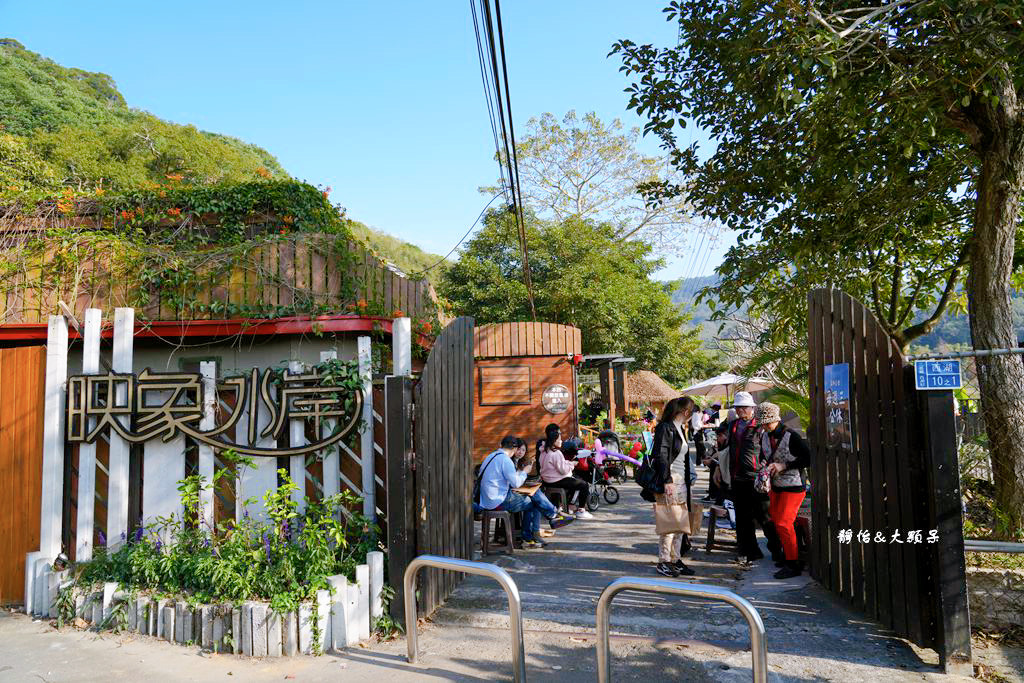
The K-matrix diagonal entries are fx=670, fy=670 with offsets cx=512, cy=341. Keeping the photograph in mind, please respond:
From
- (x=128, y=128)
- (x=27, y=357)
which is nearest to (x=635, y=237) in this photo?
(x=128, y=128)

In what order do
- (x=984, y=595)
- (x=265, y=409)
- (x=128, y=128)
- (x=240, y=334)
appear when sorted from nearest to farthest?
(x=984, y=595)
(x=265, y=409)
(x=240, y=334)
(x=128, y=128)

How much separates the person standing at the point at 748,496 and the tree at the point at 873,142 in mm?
2031

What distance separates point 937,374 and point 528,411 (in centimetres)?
968

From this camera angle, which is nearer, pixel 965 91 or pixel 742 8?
pixel 965 91

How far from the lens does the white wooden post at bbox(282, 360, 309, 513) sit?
544cm

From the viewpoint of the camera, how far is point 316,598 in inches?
191

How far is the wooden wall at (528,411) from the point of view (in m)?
13.6

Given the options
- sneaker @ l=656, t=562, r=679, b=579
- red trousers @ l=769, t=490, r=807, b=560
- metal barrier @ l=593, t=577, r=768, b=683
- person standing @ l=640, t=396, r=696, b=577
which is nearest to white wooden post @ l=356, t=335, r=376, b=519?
metal barrier @ l=593, t=577, r=768, b=683

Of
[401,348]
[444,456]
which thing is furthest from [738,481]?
[401,348]

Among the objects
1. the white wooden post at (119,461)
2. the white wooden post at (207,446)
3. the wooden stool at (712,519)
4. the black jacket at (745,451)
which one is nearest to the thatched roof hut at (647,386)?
the wooden stool at (712,519)

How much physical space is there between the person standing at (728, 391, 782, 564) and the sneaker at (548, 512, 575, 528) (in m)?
2.99

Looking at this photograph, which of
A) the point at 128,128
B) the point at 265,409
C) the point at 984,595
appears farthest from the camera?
the point at 128,128

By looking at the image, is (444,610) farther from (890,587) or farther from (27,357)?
(27,357)

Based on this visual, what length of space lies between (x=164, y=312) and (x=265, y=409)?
3379mm
